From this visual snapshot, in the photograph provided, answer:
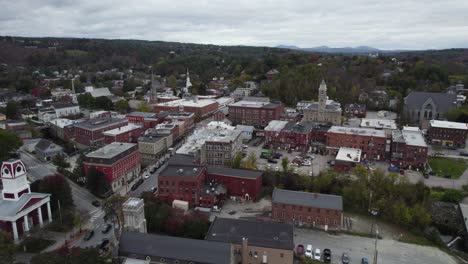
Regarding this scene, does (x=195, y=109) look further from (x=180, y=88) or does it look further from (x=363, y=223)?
(x=363, y=223)

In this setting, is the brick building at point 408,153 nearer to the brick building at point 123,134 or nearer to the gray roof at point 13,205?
the brick building at point 123,134

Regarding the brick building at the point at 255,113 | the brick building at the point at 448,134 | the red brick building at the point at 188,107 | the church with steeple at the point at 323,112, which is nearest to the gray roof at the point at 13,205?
the red brick building at the point at 188,107

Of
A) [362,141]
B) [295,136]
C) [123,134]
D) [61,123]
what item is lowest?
[362,141]

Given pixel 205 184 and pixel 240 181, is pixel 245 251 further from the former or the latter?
pixel 205 184

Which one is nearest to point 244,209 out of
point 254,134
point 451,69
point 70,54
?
point 254,134

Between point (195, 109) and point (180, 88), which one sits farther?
point (180, 88)

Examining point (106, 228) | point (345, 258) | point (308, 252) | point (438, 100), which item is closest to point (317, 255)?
point (308, 252)
